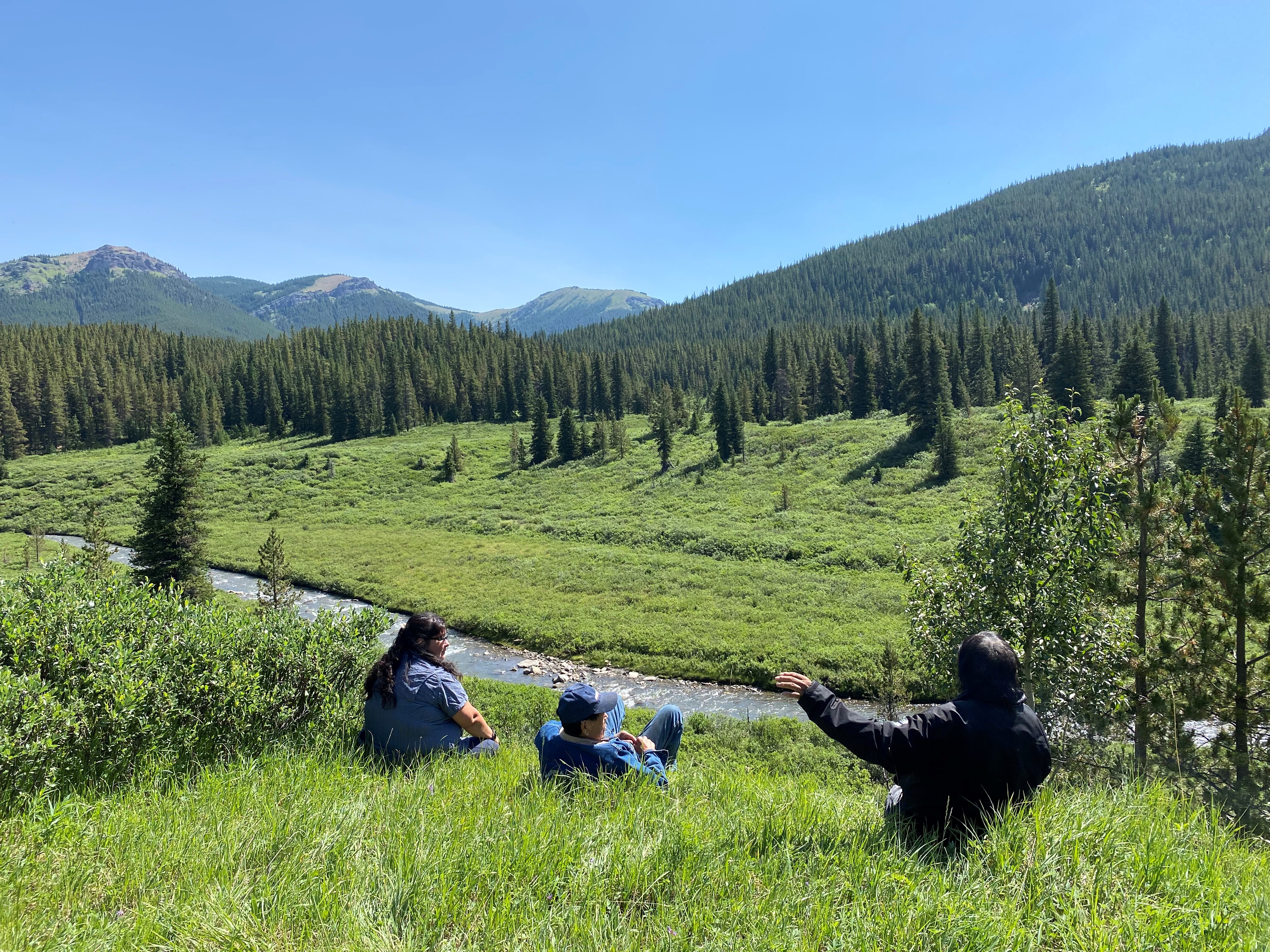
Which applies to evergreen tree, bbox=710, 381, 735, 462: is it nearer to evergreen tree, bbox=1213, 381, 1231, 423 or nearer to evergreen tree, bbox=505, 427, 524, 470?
evergreen tree, bbox=505, 427, 524, 470

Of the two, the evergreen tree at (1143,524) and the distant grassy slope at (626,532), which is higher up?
the evergreen tree at (1143,524)

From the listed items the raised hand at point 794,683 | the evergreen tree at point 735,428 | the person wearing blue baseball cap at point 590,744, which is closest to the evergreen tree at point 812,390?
the evergreen tree at point 735,428

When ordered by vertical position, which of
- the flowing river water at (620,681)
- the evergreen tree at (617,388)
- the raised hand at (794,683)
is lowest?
the flowing river water at (620,681)

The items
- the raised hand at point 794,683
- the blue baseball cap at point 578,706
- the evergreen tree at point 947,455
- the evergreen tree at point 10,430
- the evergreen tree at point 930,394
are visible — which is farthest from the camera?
the evergreen tree at point 10,430

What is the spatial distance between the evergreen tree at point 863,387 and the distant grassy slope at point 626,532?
10.2 ft

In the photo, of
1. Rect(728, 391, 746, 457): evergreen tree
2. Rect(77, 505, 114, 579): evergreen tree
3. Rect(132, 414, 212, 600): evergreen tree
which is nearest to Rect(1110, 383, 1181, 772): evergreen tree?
Rect(132, 414, 212, 600): evergreen tree

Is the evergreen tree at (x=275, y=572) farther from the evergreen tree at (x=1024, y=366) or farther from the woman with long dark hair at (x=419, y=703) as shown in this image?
the evergreen tree at (x=1024, y=366)

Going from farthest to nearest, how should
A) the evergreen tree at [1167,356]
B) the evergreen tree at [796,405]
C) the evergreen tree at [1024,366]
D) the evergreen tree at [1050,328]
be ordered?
the evergreen tree at [1050,328] → the evergreen tree at [796,405] → the evergreen tree at [1024,366] → the evergreen tree at [1167,356]

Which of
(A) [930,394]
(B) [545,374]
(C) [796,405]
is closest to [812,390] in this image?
(C) [796,405]

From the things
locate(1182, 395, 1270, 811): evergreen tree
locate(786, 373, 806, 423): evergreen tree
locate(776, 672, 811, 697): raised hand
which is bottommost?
Result: locate(1182, 395, 1270, 811): evergreen tree

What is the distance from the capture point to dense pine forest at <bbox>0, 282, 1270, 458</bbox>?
74.6 meters

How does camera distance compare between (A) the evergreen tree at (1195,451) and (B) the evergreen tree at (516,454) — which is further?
(B) the evergreen tree at (516,454)

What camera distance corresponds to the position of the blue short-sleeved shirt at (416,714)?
541 centimetres

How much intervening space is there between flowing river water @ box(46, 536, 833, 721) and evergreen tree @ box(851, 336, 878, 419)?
65.4 m
